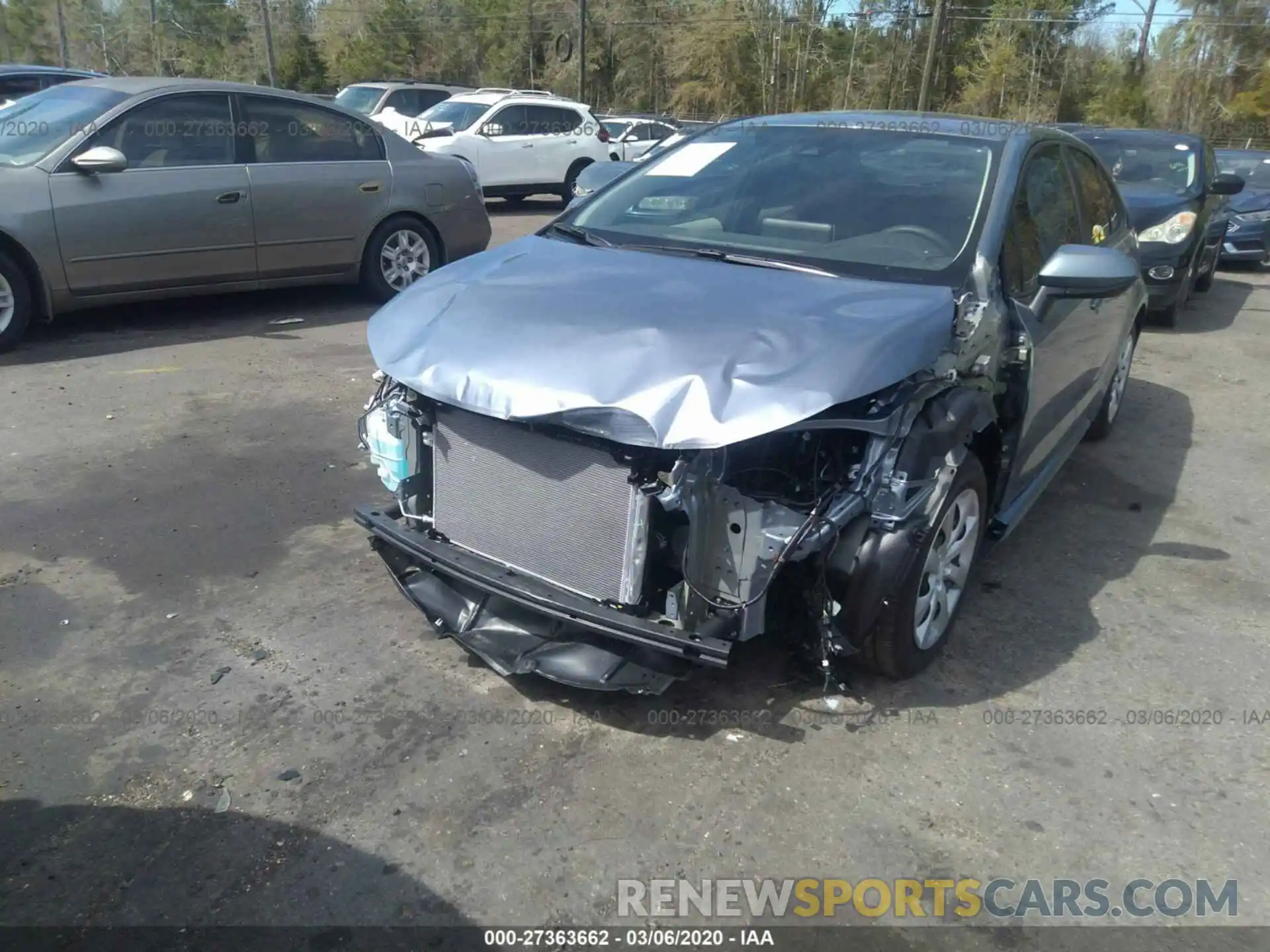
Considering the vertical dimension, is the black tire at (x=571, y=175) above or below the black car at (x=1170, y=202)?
below

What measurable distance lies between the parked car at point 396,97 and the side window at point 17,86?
23.9ft

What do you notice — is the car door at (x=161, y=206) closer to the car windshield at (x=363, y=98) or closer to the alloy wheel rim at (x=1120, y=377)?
the alloy wheel rim at (x=1120, y=377)

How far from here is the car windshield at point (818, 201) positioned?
369 cm

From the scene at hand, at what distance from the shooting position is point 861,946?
2438 mm

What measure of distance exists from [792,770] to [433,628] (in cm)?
132

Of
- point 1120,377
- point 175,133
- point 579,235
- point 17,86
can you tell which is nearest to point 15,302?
point 175,133

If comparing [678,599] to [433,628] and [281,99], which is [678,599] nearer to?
Answer: [433,628]

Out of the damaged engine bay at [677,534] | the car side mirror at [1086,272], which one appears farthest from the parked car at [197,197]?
the car side mirror at [1086,272]

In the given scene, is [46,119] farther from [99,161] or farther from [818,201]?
[818,201]

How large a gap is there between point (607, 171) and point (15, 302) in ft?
13.6

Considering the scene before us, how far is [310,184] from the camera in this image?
777 cm

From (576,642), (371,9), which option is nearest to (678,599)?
(576,642)

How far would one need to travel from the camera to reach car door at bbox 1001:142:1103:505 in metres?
3.84

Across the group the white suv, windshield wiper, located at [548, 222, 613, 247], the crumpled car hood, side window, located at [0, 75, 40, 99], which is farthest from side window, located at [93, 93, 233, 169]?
the white suv
